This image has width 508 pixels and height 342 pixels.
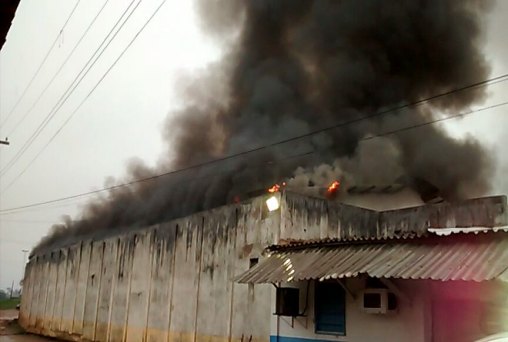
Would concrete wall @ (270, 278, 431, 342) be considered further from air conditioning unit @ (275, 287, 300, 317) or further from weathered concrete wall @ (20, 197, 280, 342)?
weathered concrete wall @ (20, 197, 280, 342)

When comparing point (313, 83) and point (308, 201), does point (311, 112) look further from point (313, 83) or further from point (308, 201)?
point (308, 201)

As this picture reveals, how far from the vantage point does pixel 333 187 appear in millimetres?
18609

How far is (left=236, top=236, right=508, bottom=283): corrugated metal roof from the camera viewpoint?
6.00 metres

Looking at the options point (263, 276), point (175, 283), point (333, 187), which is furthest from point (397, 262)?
point (333, 187)

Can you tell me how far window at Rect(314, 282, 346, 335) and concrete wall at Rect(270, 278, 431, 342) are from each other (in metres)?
0.08

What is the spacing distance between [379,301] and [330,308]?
117cm

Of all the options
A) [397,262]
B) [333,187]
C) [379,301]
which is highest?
[333,187]

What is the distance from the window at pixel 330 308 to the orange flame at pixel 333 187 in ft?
32.7

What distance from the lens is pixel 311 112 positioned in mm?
22891

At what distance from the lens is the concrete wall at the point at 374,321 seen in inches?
285

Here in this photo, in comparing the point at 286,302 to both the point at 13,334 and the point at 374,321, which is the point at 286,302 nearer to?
the point at 374,321

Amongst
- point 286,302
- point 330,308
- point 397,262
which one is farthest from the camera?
point 286,302

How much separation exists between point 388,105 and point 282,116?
4505mm

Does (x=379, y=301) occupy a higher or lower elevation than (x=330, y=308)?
higher
